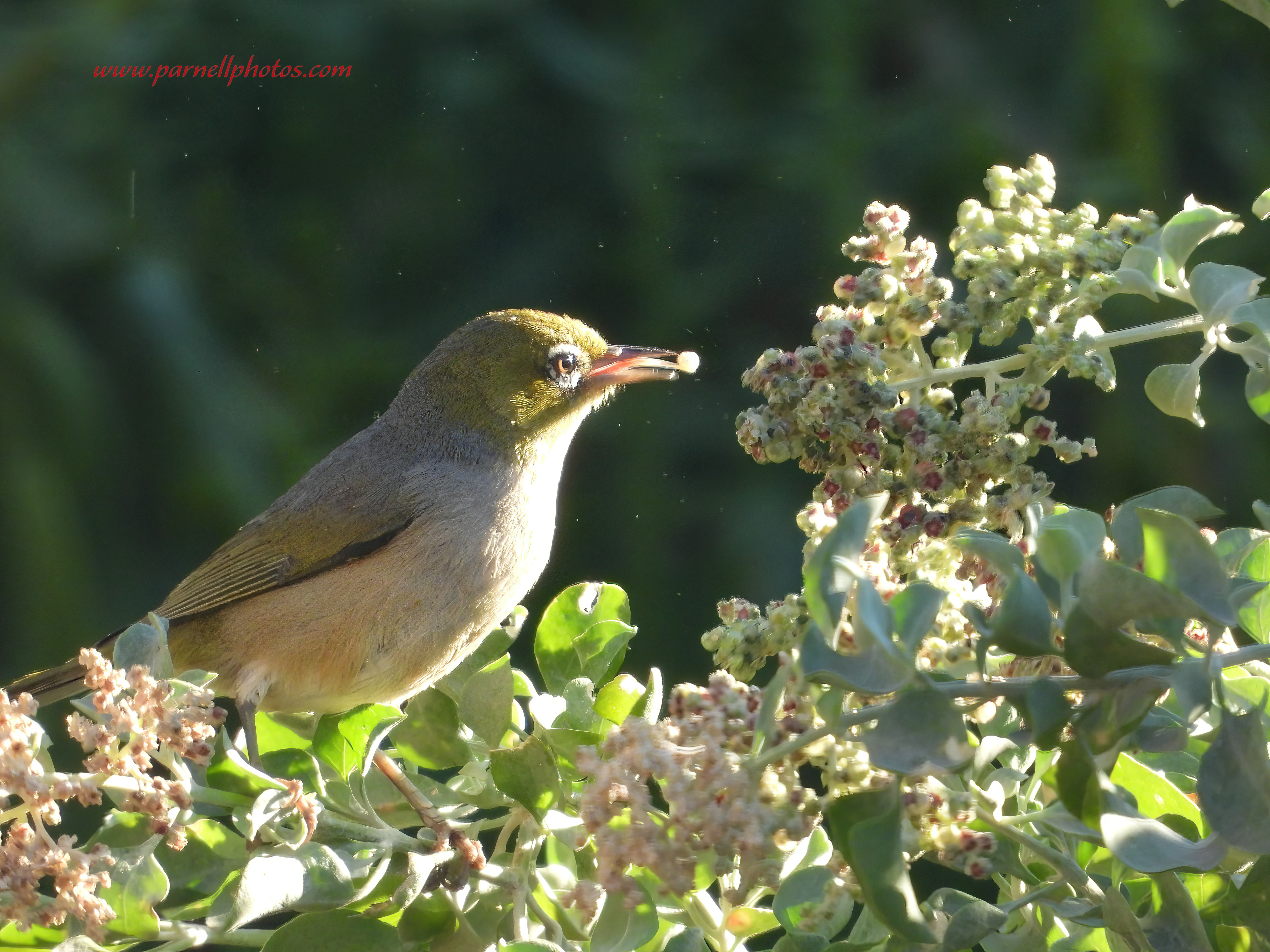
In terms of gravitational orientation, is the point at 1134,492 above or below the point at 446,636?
below

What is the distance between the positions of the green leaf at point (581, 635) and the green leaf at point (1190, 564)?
0.71 meters

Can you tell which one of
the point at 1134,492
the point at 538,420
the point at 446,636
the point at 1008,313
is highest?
the point at 1008,313

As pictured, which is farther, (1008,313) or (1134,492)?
(1134,492)

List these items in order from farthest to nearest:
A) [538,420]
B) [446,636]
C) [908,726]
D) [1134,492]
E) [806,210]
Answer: [806,210] → [1134,492] → [538,420] → [446,636] → [908,726]

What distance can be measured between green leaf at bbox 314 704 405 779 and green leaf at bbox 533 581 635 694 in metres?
0.20

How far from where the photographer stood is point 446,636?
2.45 m

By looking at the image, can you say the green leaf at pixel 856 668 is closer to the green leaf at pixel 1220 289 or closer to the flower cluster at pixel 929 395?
the flower cluster at pixel 929 395

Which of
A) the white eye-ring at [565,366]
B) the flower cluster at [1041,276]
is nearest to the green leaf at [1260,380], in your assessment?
the flower cluster at [1041,276]

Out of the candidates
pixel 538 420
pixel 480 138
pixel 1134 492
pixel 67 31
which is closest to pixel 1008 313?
pixel 538 420

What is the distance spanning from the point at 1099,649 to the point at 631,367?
213 centimetres

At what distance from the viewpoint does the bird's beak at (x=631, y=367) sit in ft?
9.34

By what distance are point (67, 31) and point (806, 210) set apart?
2558 millimetres

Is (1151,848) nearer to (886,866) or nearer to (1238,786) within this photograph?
(1238,786)

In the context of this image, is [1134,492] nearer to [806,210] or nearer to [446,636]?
[806,210]
